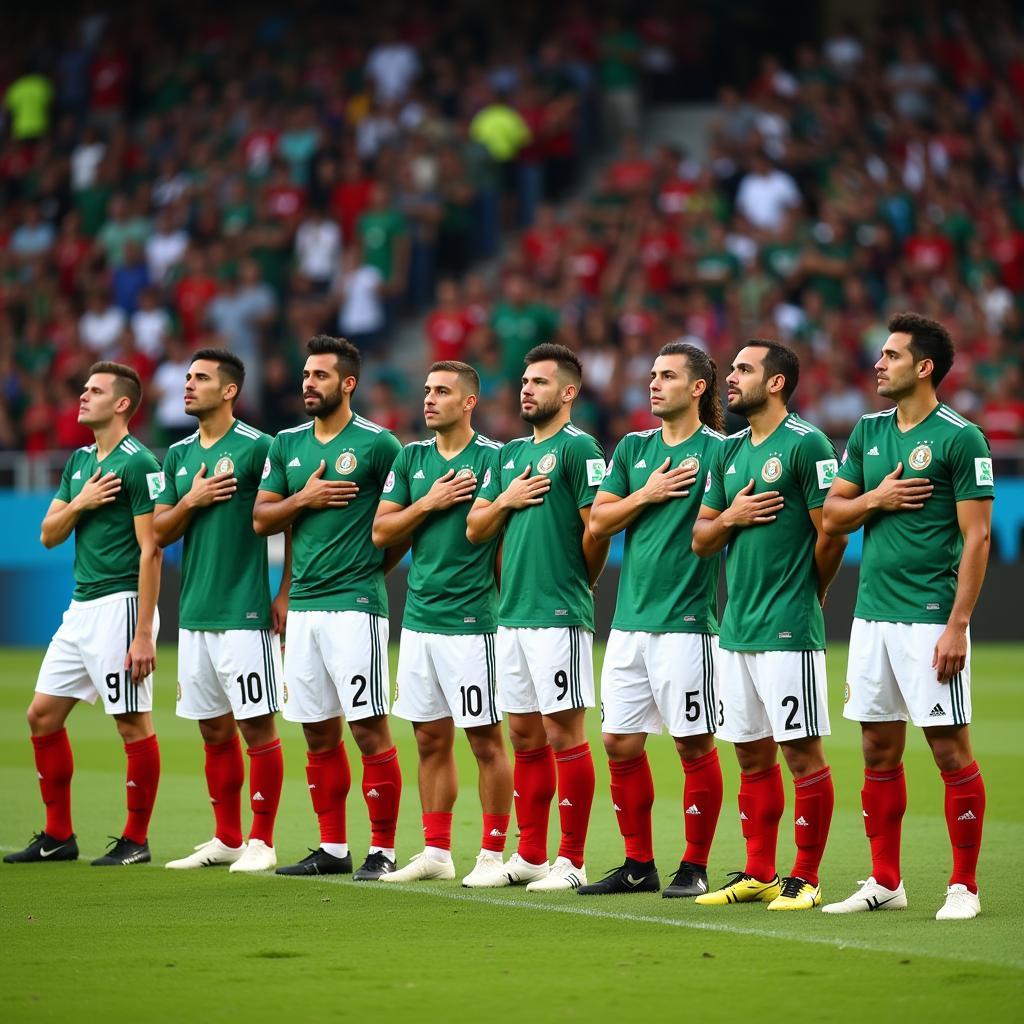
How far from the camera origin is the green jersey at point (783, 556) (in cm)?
830

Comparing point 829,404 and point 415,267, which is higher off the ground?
point 415,267

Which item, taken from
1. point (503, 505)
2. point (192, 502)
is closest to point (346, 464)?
point (192, 502)

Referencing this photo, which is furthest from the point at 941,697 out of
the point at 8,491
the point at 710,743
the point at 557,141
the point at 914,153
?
the point at 557,141

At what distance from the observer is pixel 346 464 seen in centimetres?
960

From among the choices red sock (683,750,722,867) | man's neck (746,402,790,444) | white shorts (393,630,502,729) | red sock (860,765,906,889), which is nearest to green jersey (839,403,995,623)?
man's neck (746,402,790,444)

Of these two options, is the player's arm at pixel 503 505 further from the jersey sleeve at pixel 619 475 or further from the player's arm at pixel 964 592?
the player's arm at pixel 964 592

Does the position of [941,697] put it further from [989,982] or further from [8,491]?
[8,491]

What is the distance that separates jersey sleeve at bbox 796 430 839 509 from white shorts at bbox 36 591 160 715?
11.2 ft

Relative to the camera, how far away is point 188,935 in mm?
7777

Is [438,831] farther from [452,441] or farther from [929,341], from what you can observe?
[929,341]

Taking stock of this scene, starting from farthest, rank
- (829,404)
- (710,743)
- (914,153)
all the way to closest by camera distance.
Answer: (914,153), (829,404), (710,743)

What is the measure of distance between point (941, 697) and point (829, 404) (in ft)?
45.2

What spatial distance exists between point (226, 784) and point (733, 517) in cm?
301

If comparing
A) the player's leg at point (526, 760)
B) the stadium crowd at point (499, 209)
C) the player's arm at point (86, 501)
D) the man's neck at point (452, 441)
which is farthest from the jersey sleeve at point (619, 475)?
the stadium crowd at point (499, 209)
